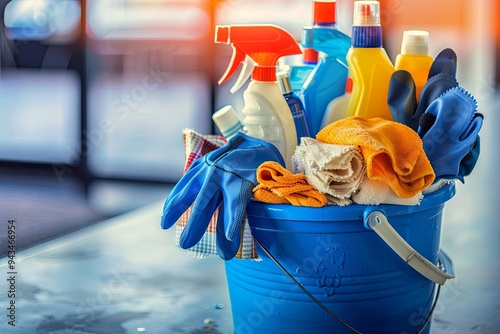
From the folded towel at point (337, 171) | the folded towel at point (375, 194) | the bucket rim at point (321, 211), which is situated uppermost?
the folded towel at point (337, 171)

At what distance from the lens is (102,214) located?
2.56 m

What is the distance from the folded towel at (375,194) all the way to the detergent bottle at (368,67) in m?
0.23

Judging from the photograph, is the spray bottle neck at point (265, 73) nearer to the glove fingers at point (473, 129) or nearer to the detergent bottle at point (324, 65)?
the detergent bottle at point (324, 65)

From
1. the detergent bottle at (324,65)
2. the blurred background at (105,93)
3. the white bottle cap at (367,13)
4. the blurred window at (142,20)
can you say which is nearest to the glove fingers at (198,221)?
the detergent bottle at (324,65)

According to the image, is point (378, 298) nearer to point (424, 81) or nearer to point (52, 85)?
point (424, 81)

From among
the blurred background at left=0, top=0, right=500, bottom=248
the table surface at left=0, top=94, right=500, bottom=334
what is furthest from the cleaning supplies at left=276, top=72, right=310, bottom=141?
the blurred background at left=0, top=0, right=500, bottom=248

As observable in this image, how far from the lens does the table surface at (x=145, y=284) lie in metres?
1.59

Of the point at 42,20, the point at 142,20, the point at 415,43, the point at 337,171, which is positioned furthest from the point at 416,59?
the point at 42,20

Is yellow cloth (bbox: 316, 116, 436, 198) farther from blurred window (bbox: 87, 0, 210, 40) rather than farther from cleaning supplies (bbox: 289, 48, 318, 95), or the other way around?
blurred window (bbox: 87, 0, 210, 40)

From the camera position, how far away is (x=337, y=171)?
1162 millimetres

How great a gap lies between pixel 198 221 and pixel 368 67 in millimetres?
415

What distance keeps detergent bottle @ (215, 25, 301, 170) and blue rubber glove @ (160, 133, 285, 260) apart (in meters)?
0.05

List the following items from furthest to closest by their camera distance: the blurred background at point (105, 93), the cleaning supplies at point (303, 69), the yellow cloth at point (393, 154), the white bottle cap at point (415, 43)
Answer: the blurred background at point (105, 93)
the cleaning supplies at point (303, 69)
the white bottle cap at point (415, 43)
the yellow cloth at point (393, 154)

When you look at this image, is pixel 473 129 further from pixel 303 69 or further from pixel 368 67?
pixel 303 69
